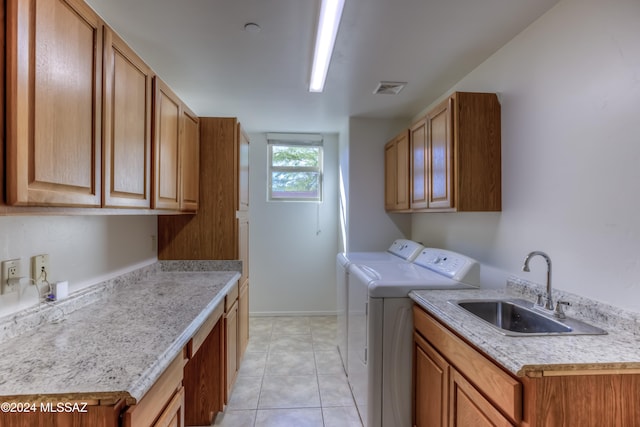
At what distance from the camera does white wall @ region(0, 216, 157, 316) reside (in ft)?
3.98

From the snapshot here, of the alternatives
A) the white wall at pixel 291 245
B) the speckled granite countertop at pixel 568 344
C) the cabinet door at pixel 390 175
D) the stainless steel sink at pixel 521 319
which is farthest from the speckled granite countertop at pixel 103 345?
the white wall at pixel 291 245

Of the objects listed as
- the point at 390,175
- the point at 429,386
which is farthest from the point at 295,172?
the point at 429,386

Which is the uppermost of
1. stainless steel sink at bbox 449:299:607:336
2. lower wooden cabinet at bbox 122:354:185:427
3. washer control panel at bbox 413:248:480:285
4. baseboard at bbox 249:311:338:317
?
washer control panel at bbox 413:248:480:285

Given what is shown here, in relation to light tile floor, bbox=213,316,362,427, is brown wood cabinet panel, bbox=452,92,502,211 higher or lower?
higher

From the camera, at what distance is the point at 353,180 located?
3314 millimetres

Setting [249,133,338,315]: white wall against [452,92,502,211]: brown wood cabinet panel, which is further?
[249,133,338,315]: white wall

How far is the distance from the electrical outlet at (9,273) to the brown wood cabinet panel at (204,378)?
1023 mm

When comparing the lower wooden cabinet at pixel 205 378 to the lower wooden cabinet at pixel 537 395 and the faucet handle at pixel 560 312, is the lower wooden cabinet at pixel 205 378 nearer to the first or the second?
the lower wooden cabinet at pixel 537 395

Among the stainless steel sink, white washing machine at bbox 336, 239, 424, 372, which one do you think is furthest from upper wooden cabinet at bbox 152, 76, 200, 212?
the stainless steel sink

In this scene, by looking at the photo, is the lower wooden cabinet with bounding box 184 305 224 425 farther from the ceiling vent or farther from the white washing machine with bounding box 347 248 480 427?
the ceiling vent

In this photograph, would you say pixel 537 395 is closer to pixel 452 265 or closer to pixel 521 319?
pixel 521 319

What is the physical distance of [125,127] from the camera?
1377 mm

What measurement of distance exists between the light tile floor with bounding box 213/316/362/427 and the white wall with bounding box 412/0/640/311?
1.53m

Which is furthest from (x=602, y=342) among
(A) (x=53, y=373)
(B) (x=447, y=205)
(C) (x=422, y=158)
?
(A) (x=53, y=373)
